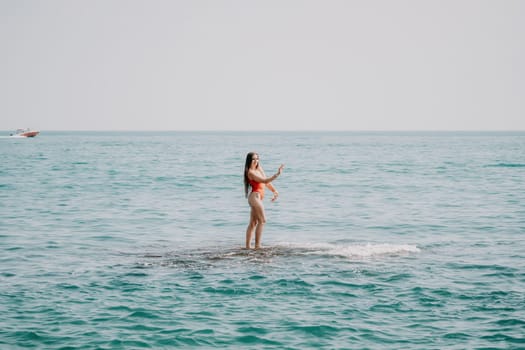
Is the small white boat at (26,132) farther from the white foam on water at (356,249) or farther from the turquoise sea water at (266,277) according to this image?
the white foam on water at (356,249)

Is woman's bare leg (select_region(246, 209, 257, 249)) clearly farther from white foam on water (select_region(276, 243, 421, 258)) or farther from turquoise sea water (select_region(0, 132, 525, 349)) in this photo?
white foam on water (select_region(276, 243, 421, 258))

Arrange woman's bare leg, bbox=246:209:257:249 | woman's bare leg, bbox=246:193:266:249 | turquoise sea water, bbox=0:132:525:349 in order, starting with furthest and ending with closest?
woman's bare leg, bbox=246:209:257:249 → woman's bare leg, bbox=246:193:266:249 → turquoise sea water, bbox=0:132:525:349

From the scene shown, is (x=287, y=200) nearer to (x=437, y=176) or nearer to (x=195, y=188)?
(x=195, y=188)

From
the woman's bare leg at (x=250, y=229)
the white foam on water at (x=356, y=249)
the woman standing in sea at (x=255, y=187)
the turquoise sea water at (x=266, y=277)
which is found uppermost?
the woman standing in sea at (x=255, y=187)

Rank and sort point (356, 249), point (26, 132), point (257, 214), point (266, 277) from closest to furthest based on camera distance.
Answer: point (266, 277) < point (257, 214) < point (356, 249) < point (26, 132)

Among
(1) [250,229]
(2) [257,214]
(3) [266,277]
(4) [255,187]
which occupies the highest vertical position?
(4) [255,187]

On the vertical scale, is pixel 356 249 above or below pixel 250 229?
below

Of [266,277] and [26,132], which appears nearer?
[266,277]

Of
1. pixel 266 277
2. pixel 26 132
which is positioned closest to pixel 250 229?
pixel 266 277

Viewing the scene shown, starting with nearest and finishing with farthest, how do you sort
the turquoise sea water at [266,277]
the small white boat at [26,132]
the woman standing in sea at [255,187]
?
the turquoise sea water at [266,277] < the woman standing in sea at [255,187] < the small white boat at [26,132]

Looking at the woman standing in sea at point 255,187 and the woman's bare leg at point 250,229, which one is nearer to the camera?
the woman standing in sea at point 255,187

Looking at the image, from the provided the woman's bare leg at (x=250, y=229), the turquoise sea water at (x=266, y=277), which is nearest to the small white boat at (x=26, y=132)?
the turquoise sea water at (x=266, y=277)

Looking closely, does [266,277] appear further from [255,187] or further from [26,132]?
[26,132]

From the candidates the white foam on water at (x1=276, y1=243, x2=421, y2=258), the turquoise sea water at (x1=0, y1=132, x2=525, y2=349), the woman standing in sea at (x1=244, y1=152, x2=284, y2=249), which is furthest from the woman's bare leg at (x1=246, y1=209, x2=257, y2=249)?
the white foam on water at (x1=276, y1=243, x2=421, y2=258)
